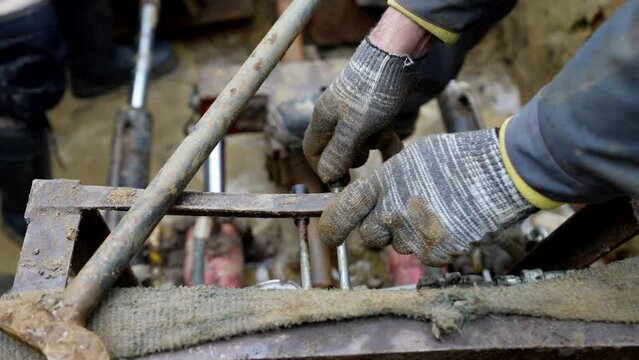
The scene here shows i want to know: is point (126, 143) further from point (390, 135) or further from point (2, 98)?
point (390, 135)

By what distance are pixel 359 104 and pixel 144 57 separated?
4.10ft

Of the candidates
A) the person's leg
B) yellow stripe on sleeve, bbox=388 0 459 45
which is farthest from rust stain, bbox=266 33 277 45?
the person's leg

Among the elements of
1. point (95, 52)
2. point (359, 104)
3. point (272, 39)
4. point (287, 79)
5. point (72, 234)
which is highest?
point (95, 52)

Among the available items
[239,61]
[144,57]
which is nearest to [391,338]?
[144,57]

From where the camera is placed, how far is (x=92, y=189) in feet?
3.83

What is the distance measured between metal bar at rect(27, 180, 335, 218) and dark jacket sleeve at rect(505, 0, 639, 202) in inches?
16.4

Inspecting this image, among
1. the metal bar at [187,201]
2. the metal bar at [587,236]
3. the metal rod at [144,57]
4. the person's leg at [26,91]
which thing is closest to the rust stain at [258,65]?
the metal bar at [187,201]

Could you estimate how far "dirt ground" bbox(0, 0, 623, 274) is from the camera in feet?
9.29

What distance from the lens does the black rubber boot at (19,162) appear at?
2.40 m

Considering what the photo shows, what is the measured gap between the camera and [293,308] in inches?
38.6

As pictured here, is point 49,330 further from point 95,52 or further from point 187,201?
point 95,52

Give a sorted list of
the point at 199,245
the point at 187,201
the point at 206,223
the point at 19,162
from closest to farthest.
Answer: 1. the point at 187,201
2. the point at 199,245
3. the point at 206,223
4. the point at 19,162

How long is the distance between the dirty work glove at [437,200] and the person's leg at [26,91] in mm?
1508

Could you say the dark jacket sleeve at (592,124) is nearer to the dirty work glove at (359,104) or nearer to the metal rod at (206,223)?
the dirty work glove at (359,104)
